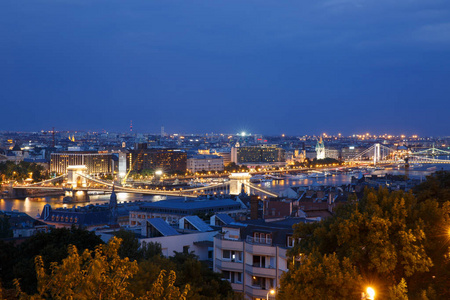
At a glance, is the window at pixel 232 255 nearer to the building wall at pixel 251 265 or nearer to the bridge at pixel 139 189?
the building wall at pixel 251 265

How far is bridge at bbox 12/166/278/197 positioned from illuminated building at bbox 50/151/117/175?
21.7 feet

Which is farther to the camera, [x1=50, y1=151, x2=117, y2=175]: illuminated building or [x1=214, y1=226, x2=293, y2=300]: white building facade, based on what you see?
[x1=50, y1=151, x2=117, y2=175]: illuminated building

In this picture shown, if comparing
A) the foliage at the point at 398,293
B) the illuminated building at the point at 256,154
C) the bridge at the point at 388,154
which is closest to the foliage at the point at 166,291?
the foliage at the point at 398,293

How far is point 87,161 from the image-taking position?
150 ft

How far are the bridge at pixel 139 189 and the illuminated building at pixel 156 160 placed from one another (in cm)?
837

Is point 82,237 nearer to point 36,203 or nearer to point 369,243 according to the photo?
point 369,243

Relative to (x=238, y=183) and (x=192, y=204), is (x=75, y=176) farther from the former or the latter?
(x=192, y=204)

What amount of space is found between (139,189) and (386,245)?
2656cm

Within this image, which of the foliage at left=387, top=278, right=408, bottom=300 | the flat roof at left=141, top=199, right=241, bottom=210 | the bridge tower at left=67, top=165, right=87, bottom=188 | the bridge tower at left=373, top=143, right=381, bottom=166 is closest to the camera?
the foliage at left=387, top=278, right=408, bottom=300

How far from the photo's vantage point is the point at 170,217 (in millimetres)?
15734

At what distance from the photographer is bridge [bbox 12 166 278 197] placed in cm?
2716

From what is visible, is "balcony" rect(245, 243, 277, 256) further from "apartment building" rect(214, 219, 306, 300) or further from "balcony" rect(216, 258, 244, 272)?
"balcony" rect(216, 258, 244, 272)

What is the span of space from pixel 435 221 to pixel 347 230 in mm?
663

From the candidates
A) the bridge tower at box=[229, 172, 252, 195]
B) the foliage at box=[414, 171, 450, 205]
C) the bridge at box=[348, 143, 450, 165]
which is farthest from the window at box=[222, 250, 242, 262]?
the bridge at box=[348, 143, 450, 165]
